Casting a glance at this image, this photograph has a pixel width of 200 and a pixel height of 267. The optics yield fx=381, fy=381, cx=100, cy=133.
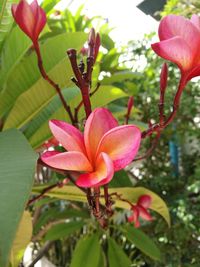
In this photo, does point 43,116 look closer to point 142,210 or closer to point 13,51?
point 13,51

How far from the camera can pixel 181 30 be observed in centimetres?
31

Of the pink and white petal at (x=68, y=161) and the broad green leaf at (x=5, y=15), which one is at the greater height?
the broad green leaf at (x=5, y=15)

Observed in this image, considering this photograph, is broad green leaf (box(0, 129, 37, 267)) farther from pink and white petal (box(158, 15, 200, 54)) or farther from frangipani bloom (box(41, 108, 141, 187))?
pink and white petal (box(158, 15, 200, 54))

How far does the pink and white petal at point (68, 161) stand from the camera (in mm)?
267

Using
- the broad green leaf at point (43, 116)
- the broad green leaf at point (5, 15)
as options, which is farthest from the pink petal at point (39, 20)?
the broad green leaf at point (43, 116)

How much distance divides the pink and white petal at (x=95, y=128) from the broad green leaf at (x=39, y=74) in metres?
0.33

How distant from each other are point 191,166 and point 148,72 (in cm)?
43

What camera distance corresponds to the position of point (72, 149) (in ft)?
0.95

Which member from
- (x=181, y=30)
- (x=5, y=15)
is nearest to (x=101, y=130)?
(x=181, y=30)

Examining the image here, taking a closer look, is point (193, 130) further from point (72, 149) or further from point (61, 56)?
point (72, 149)

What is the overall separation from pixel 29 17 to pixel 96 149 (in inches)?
5.7

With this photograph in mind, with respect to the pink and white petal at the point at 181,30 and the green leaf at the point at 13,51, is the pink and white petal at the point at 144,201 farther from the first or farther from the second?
the pink and white petal at the point at 181,30

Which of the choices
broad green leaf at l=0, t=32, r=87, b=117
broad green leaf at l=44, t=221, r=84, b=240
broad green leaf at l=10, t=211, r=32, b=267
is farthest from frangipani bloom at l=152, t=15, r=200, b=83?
broad green leaf at l=44, t=221, r=84, b=240

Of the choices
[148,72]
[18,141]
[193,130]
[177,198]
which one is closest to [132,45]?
[148,72]
